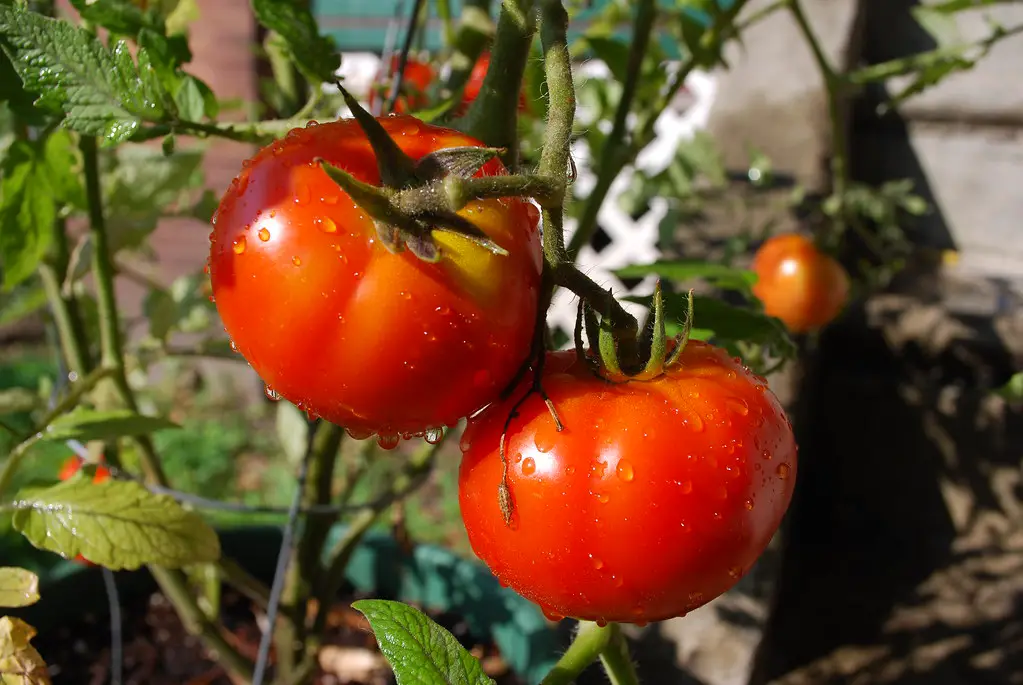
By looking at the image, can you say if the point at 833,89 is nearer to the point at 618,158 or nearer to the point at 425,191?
the point at 618,158

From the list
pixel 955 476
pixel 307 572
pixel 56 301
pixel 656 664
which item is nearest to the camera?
pixel 56 301

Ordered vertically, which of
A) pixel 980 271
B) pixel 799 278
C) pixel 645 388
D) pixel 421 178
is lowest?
pixel 980 271

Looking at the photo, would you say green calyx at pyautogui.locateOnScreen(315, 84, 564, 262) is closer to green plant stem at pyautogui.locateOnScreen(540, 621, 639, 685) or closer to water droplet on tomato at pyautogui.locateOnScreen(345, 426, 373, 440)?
water droplet on tomato at pyautogui.locateOnScreen(345, 426, 373, 440)

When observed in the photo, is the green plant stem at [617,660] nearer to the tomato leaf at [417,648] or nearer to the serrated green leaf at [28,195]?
the tomato leaf at [417,648]

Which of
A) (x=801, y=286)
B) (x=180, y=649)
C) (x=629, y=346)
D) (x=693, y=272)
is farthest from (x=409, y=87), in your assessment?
(x=180, y=649)

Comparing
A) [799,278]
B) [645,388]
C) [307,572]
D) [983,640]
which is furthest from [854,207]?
[645,388]

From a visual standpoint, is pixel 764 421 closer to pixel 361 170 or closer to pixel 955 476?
pixel 361 170
